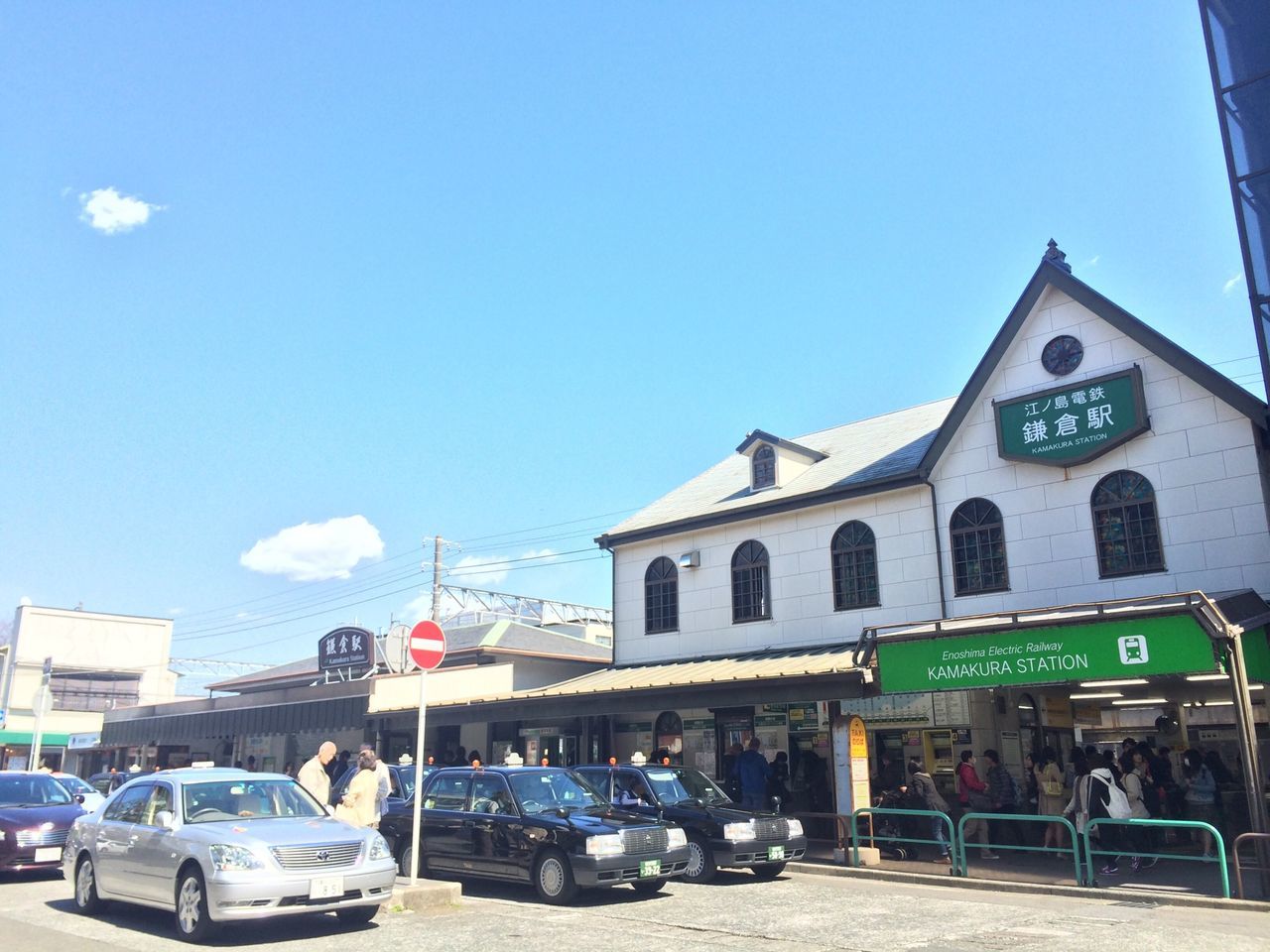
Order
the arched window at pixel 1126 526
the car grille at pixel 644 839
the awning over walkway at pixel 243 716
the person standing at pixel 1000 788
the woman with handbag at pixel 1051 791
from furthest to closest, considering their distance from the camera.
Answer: the awning over walkway at pixel 243 716, the arched window at pixel 1126 526, the person standing at pixel 1000 788, the woman with handbag at pixel 1051 791, the car grille at pixel 644 839

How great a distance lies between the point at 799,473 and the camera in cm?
2386

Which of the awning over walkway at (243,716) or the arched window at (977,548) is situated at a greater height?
the arched window at (977,548)

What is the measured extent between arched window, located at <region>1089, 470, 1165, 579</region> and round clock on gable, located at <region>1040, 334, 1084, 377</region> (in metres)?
2.18

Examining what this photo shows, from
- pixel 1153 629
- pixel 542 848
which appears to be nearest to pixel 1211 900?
pixel 1153 629

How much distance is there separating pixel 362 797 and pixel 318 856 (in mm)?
2623

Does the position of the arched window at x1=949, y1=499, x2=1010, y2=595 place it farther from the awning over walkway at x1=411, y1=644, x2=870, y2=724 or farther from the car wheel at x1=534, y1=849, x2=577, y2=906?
the car wheel at x1=534, y1=849, x2=577, y2=906

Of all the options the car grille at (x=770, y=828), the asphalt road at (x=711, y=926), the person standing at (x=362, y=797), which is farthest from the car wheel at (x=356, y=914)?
the car grille at (x=770, y=828)

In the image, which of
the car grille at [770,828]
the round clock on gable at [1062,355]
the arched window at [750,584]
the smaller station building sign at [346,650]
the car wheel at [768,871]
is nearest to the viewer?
the car grille at [770,828]

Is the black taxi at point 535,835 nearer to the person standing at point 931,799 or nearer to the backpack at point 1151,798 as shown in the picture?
the person standing at point 931,799

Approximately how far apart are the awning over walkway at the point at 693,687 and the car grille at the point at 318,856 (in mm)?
9785

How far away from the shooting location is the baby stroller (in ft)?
53.2

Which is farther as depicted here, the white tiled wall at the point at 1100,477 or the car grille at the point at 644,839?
the white tiled wall at the point at 1100,477

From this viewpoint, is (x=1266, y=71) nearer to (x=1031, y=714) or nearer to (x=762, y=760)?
(x=1031, y=714)

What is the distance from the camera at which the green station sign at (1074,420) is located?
17750 mm
